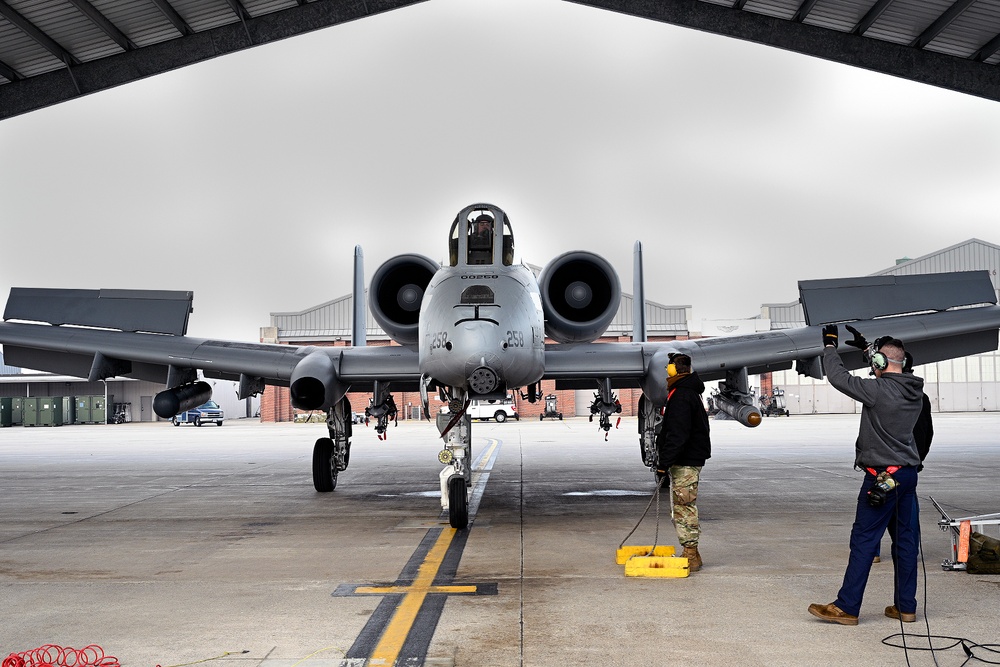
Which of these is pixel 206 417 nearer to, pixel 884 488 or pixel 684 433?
pixel 684 433

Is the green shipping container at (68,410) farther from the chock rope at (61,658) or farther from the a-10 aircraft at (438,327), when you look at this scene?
the chock rope at (61,658)

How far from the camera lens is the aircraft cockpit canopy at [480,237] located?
9.41 m

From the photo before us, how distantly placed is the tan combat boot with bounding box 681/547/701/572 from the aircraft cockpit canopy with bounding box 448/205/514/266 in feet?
13.5

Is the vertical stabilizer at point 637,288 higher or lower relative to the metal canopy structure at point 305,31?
lower

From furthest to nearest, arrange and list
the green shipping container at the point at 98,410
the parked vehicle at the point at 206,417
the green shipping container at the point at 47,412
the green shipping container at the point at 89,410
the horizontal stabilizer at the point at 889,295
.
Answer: the green shipping container at the point at 98,410
the green shipping container at the point at 89,410
the green shipping container at the point at 47,412
the parked vehicle at the point at 206,417
the horizontal stabilizer at the point at 889,295

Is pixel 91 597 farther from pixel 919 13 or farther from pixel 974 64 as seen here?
pixel 974 64

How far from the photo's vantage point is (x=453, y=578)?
636 centimetres

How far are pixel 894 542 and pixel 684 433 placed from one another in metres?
1.81

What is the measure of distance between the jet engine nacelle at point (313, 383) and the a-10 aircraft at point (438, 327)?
0.02 meters

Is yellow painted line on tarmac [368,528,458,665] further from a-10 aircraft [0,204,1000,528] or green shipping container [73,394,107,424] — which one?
green shipping container [73,394,107,424]

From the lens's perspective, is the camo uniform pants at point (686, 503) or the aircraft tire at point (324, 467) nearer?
the camo uniform pants at point (686, 503)

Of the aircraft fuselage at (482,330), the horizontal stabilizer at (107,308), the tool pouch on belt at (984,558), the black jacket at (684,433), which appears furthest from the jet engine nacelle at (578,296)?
the horizontal stabilizer at (107,308)

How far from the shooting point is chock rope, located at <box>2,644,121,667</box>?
422 centimetres

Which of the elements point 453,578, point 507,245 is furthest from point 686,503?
point 507,245
